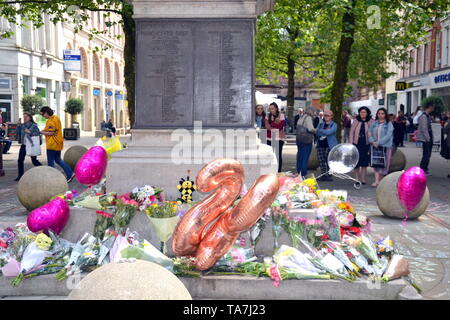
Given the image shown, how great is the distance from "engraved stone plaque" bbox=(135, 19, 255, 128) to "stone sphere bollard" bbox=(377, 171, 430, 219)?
123 inches

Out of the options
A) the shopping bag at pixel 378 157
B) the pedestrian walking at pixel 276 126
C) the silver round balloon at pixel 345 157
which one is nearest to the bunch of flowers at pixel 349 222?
the silver round balloon at pixel 345 157

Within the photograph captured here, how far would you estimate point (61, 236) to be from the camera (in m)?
6.39

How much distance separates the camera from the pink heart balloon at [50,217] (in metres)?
5.95

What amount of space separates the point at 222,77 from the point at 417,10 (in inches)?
267

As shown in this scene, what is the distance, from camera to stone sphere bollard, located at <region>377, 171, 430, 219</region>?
910cm

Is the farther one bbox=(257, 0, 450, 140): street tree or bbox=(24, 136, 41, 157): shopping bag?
bbox=(257, 0, 450, 140): street tree

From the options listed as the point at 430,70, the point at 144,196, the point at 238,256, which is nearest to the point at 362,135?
the point at 144,196

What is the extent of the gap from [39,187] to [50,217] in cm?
347

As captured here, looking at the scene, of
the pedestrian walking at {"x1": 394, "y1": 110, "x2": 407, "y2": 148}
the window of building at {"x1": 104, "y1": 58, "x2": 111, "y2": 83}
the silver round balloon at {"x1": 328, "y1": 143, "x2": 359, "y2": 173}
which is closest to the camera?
the silver round balloon at {"x1": 328, "y1": 143, "x2": 359, "y2": 173}

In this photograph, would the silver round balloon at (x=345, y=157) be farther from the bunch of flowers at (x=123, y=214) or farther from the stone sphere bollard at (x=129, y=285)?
the stone sphere bollard at (x=129, y=285)

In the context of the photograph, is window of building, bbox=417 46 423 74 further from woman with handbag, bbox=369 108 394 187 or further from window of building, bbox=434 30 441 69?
woman with handbag, bbox=369 108 394 187

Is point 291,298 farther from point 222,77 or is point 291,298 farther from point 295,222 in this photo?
point 222,77

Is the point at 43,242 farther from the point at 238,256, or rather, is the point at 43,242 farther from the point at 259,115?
the point at 259,115

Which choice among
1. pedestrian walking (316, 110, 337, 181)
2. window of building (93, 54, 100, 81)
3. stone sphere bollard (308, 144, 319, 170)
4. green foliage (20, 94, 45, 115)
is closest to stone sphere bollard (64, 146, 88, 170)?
pedestrian walking (316, 110, 337, 181)
